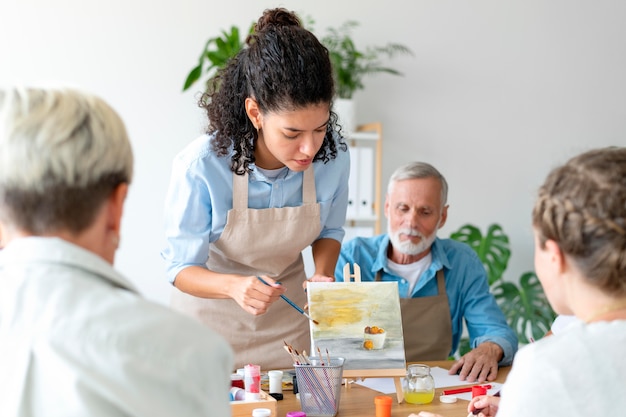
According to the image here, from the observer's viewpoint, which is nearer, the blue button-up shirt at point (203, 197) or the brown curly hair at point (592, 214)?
the brown curly hair at point (592, 214)

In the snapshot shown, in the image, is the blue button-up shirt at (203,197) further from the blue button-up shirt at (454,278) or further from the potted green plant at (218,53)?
the potted green plant at (218,53)

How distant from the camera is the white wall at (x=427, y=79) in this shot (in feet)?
13.6

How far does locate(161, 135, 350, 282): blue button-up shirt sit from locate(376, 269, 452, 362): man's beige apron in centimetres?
83

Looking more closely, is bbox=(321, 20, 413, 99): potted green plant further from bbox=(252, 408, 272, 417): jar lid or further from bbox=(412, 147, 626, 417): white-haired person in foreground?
bbox=(412, 147, 626, 417): white-haired person in foreground

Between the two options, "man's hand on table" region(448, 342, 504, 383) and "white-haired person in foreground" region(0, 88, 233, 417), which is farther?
"man's hand on table" region(448, 342, 504, 383)

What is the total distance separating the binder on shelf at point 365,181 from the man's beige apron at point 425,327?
1294 mm

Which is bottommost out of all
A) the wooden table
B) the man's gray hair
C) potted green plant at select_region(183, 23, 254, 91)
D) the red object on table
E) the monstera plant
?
the monstera plant

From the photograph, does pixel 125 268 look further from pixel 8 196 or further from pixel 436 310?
pixel 8 196

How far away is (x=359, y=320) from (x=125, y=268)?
2.24 meters

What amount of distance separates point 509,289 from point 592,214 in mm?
3422

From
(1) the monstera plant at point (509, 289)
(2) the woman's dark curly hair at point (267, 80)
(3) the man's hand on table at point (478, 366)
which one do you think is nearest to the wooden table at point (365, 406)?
(3) the man's hand on table at point (478, 366)

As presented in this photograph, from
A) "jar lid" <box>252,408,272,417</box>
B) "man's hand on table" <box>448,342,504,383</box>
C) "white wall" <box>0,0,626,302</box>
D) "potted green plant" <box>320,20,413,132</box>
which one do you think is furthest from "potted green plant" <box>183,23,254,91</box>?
"jar lid" <box>252,408,272,417</box>

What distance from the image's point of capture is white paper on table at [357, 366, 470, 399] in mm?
2311

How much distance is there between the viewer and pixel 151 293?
427cm
